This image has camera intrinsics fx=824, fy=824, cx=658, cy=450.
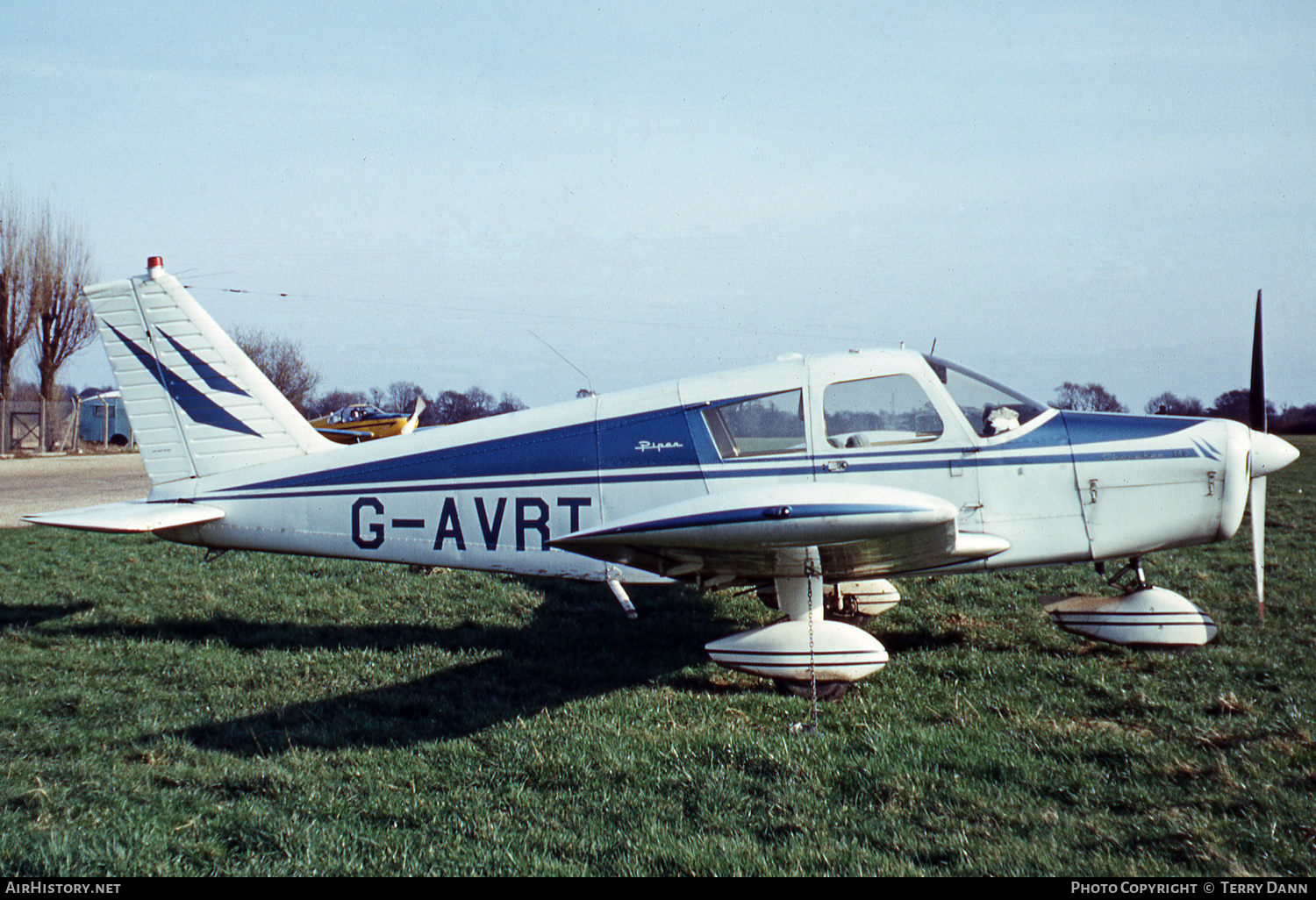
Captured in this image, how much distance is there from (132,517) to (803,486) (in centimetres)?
542

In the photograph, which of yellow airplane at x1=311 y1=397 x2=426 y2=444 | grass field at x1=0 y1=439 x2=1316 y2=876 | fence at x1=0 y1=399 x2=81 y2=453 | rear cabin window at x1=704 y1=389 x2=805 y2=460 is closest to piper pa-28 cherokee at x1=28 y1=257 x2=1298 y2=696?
rear cabin window at x1=704 y1=389 x2=805 y2=460

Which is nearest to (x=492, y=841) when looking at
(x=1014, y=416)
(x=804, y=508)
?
(x=804, y=508)

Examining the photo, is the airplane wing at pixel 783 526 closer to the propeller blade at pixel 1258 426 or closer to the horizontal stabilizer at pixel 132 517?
the propeller blade at pixel 1258 426

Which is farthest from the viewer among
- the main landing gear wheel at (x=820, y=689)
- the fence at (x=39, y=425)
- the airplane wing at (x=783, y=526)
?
the fence at (x=39, y=425)

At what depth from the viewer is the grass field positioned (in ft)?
11.4

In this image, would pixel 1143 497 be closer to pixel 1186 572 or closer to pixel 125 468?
pixel 1186 572

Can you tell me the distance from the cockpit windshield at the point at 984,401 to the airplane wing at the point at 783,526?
124 cm

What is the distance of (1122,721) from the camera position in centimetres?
481

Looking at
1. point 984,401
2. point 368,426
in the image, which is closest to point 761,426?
point 984,401

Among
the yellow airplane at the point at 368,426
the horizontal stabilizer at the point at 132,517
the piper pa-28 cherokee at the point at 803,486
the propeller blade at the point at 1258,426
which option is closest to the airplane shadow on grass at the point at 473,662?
the piper pa-28 cherokee at the point at 803,486

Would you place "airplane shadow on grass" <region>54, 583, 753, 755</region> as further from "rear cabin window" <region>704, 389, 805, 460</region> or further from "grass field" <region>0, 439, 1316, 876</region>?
"rear cabin window" <region>704, 389, 805, 460</region>

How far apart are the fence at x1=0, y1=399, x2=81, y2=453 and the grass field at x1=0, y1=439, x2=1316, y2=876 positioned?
107ft

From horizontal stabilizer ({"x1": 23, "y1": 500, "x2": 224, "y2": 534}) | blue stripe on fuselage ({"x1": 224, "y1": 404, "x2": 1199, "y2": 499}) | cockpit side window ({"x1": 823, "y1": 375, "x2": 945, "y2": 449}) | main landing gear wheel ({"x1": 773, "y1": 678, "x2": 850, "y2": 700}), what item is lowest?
main landing gear wheel ({"x1": 773, "y1": 678, "x2": 850, "y2": 700})

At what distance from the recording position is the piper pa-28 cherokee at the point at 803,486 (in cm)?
560
